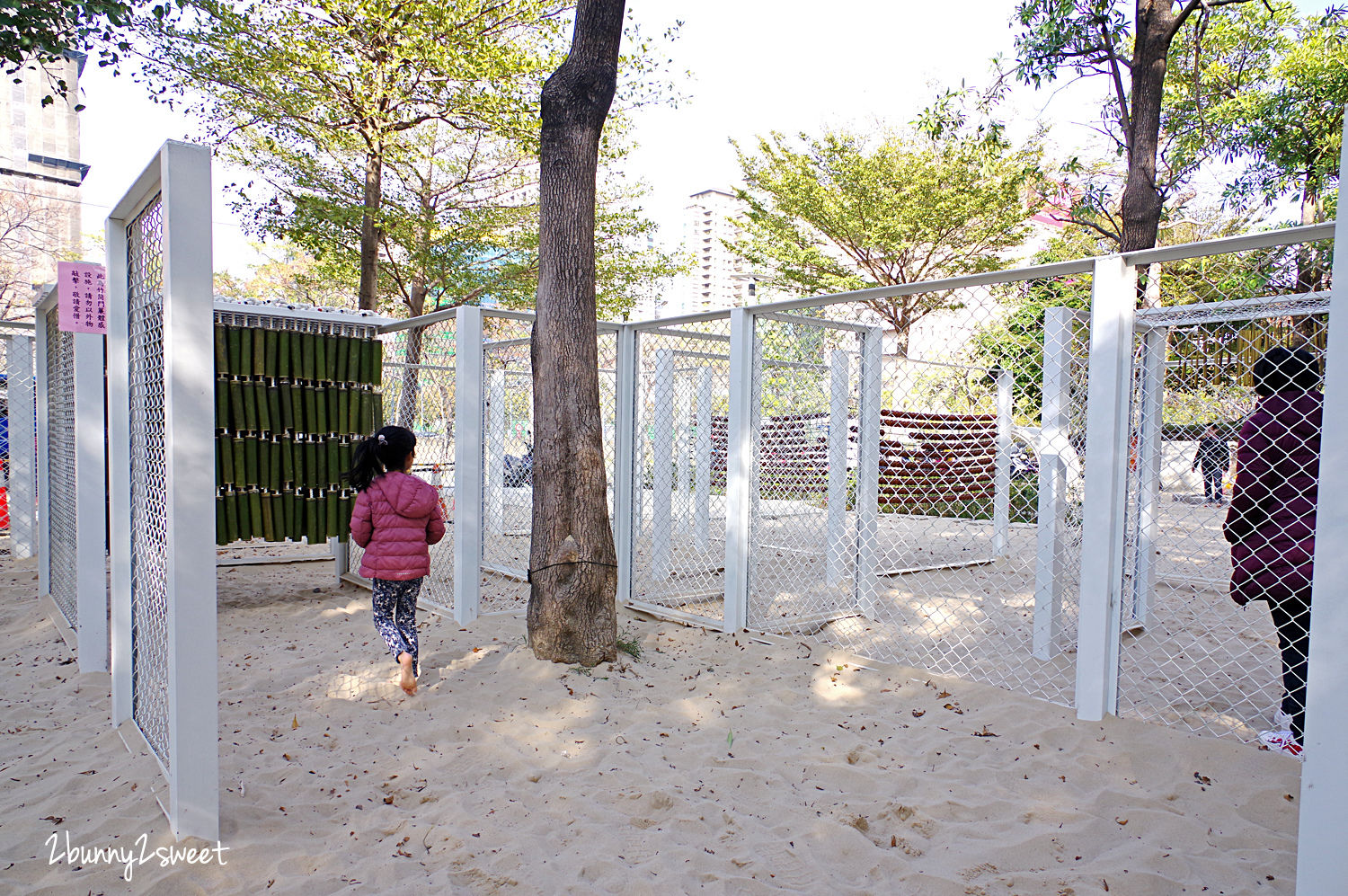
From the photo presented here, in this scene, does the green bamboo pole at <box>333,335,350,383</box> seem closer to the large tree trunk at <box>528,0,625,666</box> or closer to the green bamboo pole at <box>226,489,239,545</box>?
the green bamboo pole at <box>226,489,239,545</box>

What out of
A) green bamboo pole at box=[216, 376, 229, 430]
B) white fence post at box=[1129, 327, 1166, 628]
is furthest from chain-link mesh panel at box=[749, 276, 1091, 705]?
green bamboo pole at box=[216, 376, 229, 430]

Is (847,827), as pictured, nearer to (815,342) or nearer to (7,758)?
(7,758)

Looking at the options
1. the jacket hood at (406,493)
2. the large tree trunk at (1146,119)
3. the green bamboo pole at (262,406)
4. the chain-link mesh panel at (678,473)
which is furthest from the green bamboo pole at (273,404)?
the large tree trunk at (1146,119)

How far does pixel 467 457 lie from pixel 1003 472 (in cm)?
510

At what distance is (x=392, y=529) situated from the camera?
4.01m

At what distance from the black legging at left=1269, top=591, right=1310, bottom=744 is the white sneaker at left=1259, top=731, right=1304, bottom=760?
0.15ft

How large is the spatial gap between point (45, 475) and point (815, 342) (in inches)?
237

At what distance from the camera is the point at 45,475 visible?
19.1ft

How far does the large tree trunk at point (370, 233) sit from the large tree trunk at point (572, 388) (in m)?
8.01

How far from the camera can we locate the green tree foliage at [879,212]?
725 inches

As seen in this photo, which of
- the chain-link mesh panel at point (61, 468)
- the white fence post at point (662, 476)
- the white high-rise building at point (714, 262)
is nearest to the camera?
the chain-link mesh panel at point (61, 468)

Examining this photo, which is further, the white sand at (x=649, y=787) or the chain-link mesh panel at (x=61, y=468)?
the chain-link mesh panel at (x=61, y=468)

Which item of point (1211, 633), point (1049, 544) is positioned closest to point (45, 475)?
point (1049, 544)

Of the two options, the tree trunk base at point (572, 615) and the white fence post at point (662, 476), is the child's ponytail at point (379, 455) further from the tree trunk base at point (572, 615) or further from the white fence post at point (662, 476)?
the white fence post at point (662, 476)
